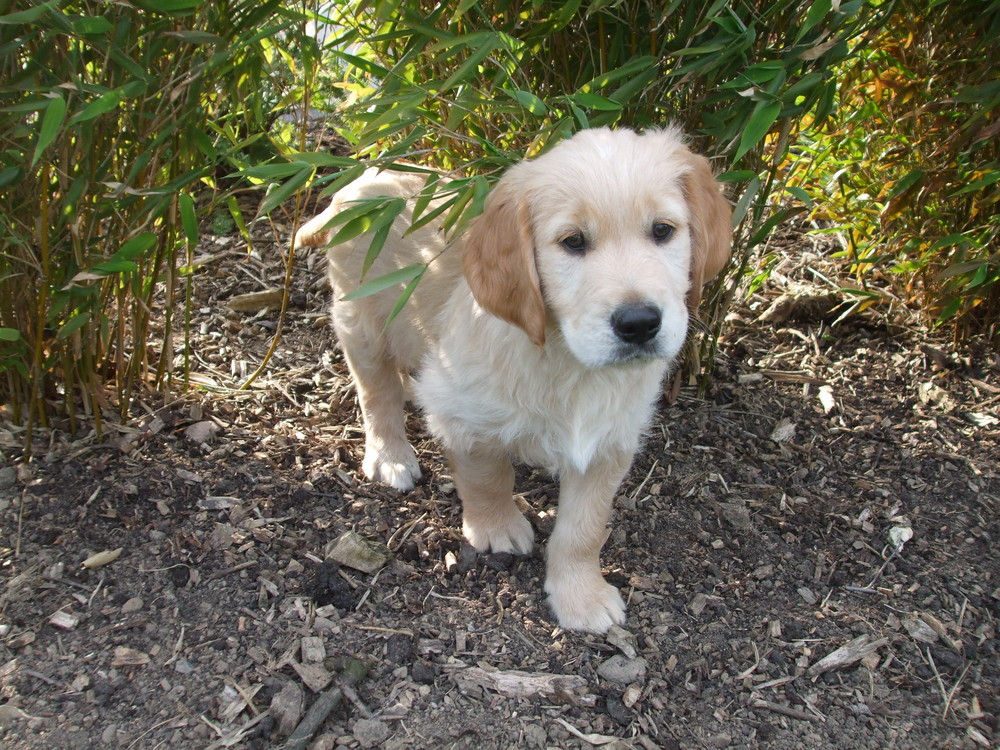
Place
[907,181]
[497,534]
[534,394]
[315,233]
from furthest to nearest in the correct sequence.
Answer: [907,181]
[315,233]
[497,534]
[534,394]

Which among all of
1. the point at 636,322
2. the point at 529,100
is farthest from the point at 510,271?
the point at 529,100

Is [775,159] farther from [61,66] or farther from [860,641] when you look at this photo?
[61,66]

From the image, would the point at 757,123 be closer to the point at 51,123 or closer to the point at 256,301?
the point at 51,123

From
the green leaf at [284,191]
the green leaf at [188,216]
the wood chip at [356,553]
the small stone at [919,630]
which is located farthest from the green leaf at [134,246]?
the small stone at [919,630]

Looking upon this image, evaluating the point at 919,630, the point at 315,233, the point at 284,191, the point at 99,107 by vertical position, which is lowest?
the point at 919,630

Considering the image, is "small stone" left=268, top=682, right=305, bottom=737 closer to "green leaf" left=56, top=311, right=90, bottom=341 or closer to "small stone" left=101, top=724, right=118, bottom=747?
"small stone" left=101, top=724, right=118, bottom=747

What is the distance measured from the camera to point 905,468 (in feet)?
10.5

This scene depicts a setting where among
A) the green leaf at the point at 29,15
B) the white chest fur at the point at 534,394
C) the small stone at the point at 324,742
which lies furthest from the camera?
the white chest fur at the point at 534,394

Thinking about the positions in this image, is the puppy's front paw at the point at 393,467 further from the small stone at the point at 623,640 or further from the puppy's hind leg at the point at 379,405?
the small stone at the point at 623,640

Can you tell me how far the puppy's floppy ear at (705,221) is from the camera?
7.36 feet

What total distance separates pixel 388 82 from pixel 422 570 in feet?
4.87

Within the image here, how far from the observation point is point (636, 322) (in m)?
1.98

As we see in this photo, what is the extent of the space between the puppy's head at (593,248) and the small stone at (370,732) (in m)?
1.05

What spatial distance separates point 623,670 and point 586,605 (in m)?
0.23
